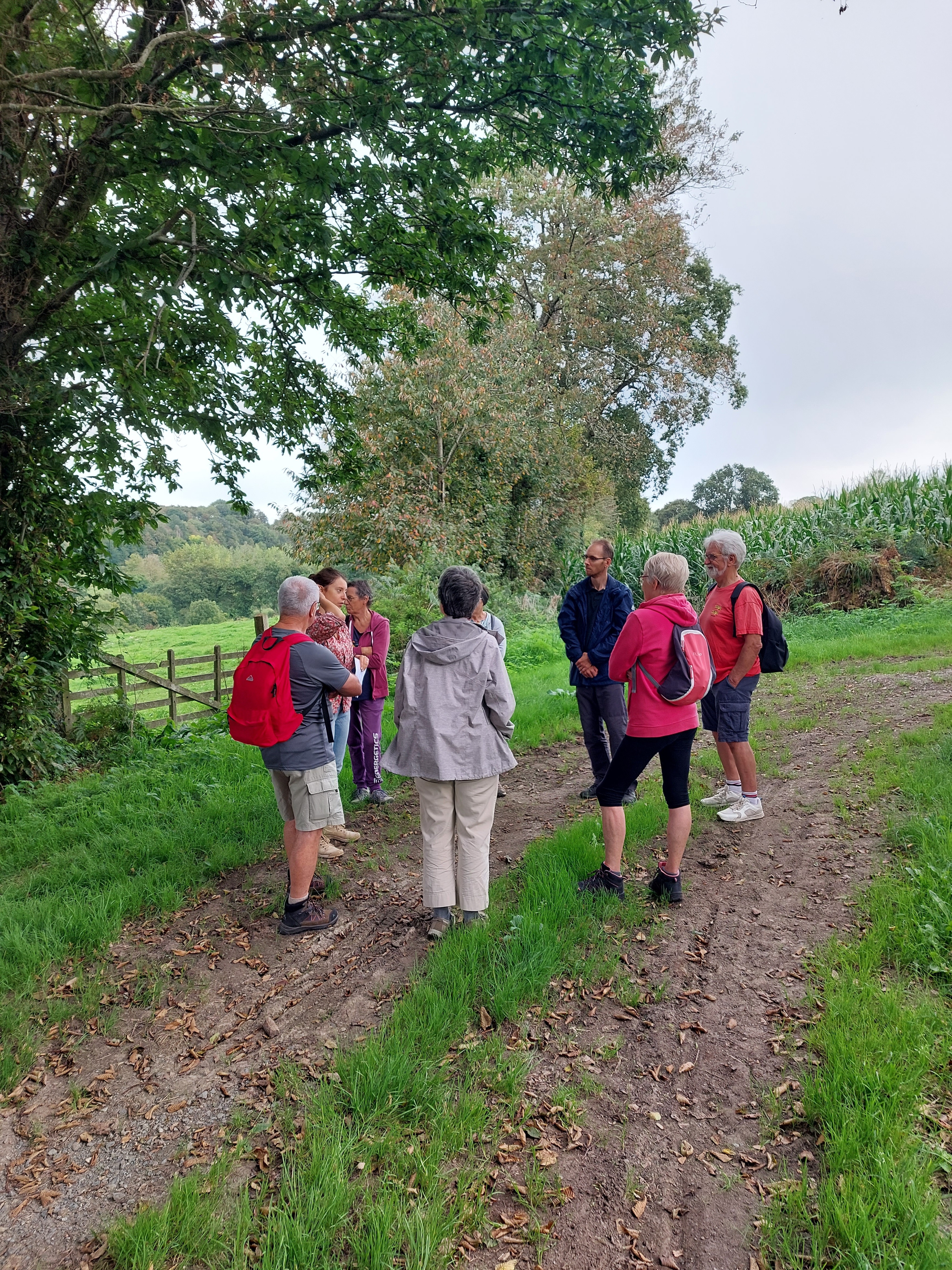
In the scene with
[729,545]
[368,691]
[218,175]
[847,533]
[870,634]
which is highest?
[218,175]

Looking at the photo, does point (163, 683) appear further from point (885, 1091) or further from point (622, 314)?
point (622, 314)

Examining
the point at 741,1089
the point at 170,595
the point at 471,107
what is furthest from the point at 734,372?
the point at 170,595

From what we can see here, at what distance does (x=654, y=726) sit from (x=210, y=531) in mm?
88533

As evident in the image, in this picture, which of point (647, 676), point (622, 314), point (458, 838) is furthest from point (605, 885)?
point (622, 314)

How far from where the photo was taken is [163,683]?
36.0 ft

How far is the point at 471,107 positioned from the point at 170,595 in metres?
66.2

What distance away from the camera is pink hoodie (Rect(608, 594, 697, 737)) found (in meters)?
3.90

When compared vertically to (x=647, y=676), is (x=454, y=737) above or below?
below

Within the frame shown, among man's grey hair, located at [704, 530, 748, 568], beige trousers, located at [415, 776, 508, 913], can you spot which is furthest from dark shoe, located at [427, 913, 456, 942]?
man's grey hair, located at [704, 530, 748, 568]

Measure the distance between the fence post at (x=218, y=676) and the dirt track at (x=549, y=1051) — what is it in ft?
28.8

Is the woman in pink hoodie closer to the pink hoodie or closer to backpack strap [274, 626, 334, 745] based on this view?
the pink hoodie

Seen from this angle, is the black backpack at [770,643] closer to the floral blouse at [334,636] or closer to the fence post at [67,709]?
the floral blouse at [334,636]

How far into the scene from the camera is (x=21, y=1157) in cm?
270

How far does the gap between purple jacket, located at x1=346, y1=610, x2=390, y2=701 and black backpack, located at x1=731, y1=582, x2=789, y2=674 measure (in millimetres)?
2944
